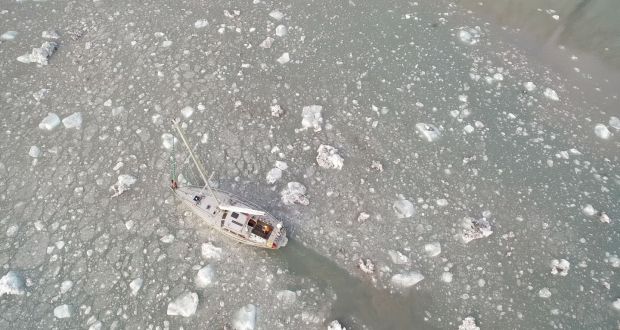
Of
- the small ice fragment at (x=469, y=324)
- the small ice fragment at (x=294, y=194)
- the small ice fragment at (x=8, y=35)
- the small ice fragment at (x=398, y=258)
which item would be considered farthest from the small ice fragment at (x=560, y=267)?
the small ice fragment at (x=8, y=35)

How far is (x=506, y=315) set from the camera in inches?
188

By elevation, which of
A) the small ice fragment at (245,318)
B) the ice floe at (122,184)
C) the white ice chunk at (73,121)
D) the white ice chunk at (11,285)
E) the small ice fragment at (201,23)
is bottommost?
the white ice chunk at (11,285)

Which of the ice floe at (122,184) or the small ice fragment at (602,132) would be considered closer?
the ice floe at (122,184)

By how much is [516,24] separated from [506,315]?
3.89 meters

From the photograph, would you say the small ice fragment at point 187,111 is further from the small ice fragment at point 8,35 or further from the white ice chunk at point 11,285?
the small ice fragment at point 8,35

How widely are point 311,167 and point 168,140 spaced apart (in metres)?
1.63

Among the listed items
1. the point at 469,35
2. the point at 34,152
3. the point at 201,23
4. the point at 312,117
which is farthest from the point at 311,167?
the point at 34,152

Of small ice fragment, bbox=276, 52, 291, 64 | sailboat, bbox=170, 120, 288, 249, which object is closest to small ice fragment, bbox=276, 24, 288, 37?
small ice fragment, bbox=276, 52, 291, 64

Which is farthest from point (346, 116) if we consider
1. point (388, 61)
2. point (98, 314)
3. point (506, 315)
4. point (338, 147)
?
point (98, 314)

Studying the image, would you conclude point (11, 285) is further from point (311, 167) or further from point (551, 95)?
point (551, 95)

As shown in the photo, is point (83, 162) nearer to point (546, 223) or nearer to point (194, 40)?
point (194, 40)

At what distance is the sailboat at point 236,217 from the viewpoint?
473cm

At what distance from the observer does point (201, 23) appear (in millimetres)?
6523

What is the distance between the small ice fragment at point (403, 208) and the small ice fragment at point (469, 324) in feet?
3.76
